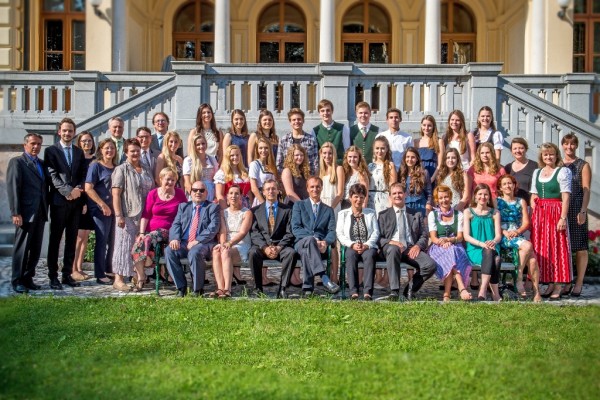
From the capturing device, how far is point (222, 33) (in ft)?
60.1

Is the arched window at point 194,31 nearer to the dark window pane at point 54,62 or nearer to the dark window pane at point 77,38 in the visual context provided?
the dark window pane at point 77,38

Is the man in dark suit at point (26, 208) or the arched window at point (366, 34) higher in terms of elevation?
the arched window at point (366, 34)

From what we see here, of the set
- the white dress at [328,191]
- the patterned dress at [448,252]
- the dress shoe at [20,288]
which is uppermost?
the white dress at [328,191]

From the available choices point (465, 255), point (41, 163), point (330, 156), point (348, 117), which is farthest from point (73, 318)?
point (348, 117)

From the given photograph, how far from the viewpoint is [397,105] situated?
42.4ft

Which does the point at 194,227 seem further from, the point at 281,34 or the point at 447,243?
the point at 281,34

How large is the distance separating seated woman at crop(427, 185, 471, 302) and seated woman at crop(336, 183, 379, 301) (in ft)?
2.31

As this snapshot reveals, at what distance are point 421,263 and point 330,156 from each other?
5.65 feet

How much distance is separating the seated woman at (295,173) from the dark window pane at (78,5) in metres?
12.4

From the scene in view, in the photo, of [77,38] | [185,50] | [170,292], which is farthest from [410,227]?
[185,50]

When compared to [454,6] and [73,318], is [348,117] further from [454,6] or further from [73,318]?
[454,6]

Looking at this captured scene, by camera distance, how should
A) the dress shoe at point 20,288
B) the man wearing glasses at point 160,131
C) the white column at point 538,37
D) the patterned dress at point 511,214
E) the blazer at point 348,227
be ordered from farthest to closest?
the white column at point 538,37 → the man wearing glasses at point 160,131 → the patterned dress at point 511,214 → the dress shoe at point 20,288 → the blazer at point 348,227

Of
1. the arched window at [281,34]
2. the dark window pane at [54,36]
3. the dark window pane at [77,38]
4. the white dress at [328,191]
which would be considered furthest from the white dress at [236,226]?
the arched window at [281,34]

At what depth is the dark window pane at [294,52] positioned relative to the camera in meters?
22.2
